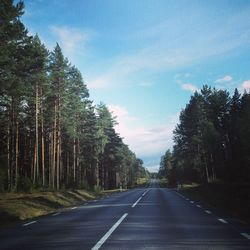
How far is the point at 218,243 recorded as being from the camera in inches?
396

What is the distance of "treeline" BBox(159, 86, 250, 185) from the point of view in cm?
7250

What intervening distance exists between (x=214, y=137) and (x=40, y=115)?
33.8m

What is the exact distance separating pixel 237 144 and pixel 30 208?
6326 centimetres

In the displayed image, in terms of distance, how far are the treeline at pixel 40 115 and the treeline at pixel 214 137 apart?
15909 millimetres

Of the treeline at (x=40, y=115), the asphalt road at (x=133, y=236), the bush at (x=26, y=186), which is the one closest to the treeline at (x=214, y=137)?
the treeline at (x=40, y=115)

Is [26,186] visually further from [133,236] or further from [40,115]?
[133,236]

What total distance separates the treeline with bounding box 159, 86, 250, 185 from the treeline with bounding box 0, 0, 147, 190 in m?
15.9

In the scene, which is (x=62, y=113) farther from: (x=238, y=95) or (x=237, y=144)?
(x=238, y=95)

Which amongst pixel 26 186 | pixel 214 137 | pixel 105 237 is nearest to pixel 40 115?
pixel 26 186

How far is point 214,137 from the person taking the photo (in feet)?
240

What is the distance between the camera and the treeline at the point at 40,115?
94.5 ft

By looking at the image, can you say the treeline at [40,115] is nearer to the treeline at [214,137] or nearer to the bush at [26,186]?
the bush at [26,186]

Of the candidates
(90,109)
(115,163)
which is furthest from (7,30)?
(115,163)

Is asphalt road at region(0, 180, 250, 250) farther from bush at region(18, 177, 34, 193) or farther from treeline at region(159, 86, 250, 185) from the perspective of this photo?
treeline at region(159, 86, 250, 185)
